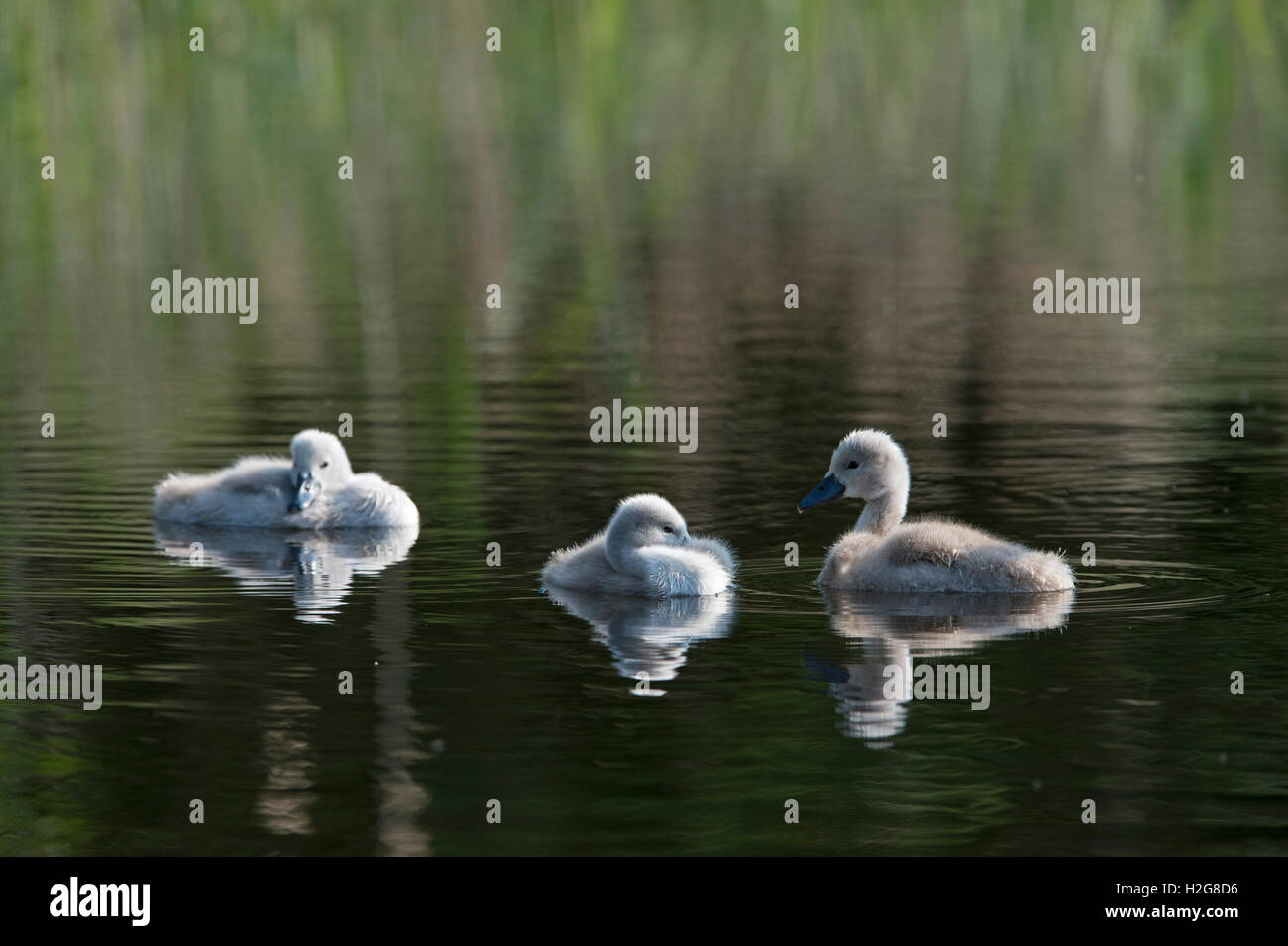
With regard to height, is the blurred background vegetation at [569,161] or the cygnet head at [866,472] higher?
the blurred background vegetation at [569,161]

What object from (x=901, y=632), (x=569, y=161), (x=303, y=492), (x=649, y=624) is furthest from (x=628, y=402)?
(x=569, y=161)

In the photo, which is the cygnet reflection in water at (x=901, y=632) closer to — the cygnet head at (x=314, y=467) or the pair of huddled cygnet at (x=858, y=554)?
the pair of huddled cygnet at (x=858, y=554)

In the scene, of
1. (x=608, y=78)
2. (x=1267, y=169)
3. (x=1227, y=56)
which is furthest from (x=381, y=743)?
(x=608, y=78)

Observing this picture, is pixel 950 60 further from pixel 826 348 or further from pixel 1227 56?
pixel 826 348

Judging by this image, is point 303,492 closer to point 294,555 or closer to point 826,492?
point 294,555

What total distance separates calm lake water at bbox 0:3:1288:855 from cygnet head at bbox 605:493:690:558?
0.98ft

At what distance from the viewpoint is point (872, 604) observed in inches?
402

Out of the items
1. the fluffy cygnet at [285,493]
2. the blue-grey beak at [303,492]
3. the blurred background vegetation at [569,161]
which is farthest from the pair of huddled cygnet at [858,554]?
the blurred background vegetation at [569,161]

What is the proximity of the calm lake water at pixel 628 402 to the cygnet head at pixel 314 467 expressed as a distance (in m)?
0.30

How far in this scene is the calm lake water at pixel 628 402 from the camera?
25.0ft

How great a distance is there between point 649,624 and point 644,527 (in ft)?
2.30

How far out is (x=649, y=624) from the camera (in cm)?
1001

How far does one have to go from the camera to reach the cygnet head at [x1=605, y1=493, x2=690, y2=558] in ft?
34.7

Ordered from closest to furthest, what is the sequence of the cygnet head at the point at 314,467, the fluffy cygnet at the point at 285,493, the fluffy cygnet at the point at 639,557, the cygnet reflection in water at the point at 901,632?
the cygnet reflection in water at the point at 901,632 < the fluffy cygnet at the point at 639,557 < the fluffy cygnet at the point at 285,493 < the cygnet head at the point at 314,467
